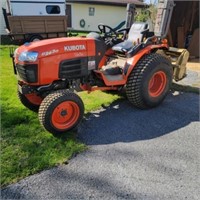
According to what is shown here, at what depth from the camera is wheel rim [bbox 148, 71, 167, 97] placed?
455 centimetres

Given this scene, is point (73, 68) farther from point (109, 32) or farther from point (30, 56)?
point (109, 32)

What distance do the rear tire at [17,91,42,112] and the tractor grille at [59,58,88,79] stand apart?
0.65 metres

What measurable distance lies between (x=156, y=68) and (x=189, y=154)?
1592 millimetres

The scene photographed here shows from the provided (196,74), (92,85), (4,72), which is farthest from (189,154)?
(4,72)

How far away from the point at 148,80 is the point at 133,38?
93 cm

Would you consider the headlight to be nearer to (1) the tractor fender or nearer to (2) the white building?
(1) the tractor fender

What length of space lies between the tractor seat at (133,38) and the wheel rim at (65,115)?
1479 mm

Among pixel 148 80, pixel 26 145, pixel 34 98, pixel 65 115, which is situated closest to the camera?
pixel 26 145

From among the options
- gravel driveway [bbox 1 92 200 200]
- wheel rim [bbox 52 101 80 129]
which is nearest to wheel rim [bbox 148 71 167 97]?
gravel driveway [bbox 1 92 200 200]

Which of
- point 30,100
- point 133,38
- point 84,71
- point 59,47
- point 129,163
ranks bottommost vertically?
point 129,163

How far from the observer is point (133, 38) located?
4.70 m

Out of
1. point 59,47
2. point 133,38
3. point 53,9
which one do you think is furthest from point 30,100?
point 53,9

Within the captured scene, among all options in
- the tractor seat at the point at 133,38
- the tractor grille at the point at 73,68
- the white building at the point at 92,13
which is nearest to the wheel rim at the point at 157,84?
the tractor seat at the point at 133,38

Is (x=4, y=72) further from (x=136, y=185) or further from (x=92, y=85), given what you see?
(x=136, y=185)
